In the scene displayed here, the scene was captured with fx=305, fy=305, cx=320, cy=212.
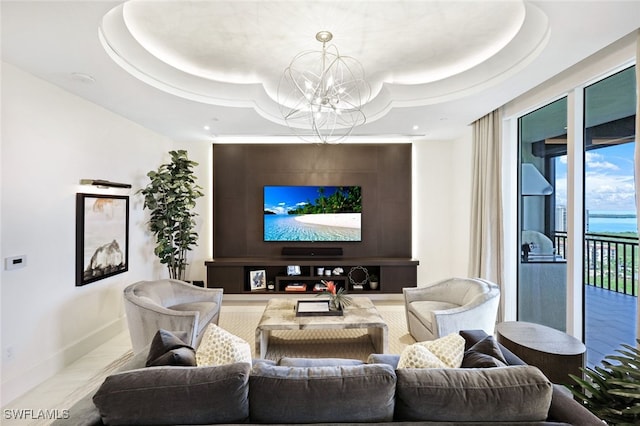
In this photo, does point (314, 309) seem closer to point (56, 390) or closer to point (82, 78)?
point (56, 390)

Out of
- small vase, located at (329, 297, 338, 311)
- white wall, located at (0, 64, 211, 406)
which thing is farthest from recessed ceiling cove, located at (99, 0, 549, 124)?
small vase, located at (329, 297, 338, 311)

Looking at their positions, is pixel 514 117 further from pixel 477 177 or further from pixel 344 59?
pixel 344 59

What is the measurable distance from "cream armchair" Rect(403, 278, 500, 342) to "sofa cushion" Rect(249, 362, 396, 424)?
1.74 metres

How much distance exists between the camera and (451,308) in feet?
10.8

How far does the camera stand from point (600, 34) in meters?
2.05

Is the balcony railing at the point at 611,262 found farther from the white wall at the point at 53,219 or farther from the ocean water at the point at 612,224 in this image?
the white wall at the point at 53,219

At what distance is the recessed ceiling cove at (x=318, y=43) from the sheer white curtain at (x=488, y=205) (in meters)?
0.96

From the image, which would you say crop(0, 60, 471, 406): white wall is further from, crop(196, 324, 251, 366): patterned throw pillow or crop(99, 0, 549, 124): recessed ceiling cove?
crop(196, 324, 251, 366): patterned throw pillow

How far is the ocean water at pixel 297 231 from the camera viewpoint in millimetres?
5121

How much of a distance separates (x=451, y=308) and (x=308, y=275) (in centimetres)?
237

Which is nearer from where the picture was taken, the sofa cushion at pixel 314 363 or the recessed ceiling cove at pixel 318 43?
the sofa cushion at pixel 314 363

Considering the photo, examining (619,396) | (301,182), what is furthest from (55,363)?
(619,396)

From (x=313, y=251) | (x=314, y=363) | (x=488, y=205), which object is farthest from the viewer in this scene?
(x=313, y=251)

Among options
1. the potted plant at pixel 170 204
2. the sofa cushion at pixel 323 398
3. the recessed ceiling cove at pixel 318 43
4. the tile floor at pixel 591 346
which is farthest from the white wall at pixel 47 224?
the sofa cushion at pixel 323 398
